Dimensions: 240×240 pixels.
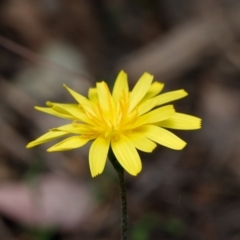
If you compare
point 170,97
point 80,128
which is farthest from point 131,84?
point 80,128

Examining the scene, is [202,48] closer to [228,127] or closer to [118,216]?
[228,127]

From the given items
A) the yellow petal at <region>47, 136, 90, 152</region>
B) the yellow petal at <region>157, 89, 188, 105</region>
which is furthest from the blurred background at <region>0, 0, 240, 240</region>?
the yellow petal at <region>47, 136, 90, 152</region>

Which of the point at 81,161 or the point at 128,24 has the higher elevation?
the point at 128,24

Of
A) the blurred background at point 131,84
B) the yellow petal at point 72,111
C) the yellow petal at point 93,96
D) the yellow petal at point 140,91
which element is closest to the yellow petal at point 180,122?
the yellow petal at point 140,91

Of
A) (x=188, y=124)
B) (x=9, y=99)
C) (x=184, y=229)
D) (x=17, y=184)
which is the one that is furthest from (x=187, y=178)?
(x=188, y=124)

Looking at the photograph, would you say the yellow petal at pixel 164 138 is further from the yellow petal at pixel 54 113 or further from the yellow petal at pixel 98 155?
the yellow petal at pixel 54 113

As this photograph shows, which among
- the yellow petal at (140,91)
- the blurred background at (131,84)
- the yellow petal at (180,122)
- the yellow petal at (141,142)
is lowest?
the yellow petal at (141,142)
